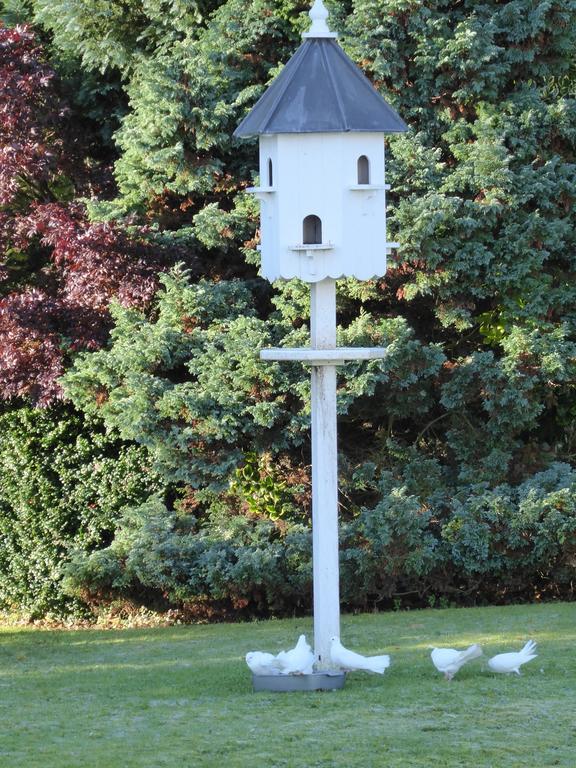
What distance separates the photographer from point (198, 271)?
12.6 metres

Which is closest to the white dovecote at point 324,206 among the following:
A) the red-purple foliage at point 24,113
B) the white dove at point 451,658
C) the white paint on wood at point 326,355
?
the white paint on wood at point 326,355

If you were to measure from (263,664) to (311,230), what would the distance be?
2.58 metres

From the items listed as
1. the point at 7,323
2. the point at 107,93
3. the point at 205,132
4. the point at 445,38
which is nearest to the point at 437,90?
the point at 445,38

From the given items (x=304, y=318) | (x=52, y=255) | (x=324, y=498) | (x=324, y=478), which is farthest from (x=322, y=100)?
(x=52, y=255)

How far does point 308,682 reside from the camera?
22.8ft

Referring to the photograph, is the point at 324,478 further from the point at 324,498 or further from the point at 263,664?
the point at 263,664

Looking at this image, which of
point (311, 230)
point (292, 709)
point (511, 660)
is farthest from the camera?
point (311, 230)

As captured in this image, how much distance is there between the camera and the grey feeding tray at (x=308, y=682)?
6945 millimetres

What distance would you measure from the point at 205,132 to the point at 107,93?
1.97m

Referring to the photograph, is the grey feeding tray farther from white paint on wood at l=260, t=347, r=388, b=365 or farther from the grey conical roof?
the grey conical roof

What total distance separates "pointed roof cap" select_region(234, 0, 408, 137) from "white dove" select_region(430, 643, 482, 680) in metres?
3.04

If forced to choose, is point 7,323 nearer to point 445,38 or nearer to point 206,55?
point 206,55

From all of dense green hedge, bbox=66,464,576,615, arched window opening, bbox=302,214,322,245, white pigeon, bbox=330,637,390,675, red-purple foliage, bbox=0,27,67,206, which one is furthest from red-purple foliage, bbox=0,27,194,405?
white pigeon, bbox=330,637,390,675

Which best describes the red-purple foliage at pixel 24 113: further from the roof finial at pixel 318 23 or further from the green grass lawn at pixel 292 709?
the roof finial at pixel 318 23
